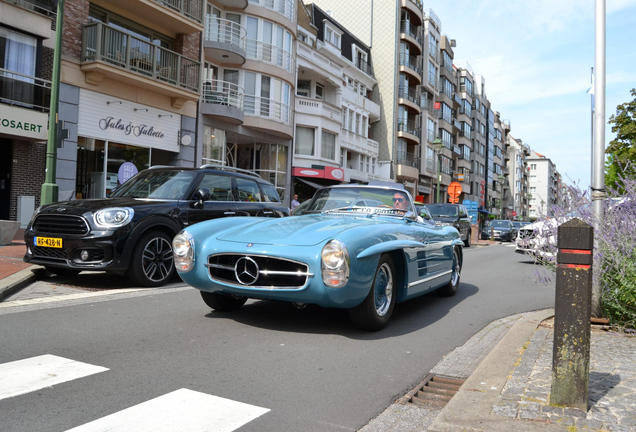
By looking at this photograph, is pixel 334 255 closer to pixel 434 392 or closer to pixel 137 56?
pixel 434 392

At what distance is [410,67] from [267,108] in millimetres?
22856

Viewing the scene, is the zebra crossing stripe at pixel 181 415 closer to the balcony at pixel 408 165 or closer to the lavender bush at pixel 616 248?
the lavender bush at pixel 616 248

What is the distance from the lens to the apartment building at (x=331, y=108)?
104 feet

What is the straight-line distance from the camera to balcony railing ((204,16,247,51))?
2438 centimetres

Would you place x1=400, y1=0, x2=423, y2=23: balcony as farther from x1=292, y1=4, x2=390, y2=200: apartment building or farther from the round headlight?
the round headlight

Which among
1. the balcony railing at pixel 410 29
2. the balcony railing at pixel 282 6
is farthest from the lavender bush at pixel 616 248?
the balcony railing at pixel 410 29

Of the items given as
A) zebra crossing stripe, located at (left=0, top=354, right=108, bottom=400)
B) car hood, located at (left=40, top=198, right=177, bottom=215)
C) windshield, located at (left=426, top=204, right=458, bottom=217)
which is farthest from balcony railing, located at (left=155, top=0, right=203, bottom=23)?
zebra crossing stripe, located at (left=0, top=354, right=108, bottom=400)

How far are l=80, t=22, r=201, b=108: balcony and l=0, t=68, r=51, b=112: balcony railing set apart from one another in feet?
4.76

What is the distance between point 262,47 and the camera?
87.3 ft

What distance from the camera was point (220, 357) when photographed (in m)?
4.26

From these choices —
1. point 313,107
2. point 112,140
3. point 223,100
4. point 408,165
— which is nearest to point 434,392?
point 112,140

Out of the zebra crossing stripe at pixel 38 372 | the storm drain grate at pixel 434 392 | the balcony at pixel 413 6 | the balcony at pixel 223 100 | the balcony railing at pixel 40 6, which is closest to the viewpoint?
the zebra crossing stripe at pixel 38 372

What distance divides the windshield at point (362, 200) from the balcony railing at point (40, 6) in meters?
13.5

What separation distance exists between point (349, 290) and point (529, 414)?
1.88 metres
